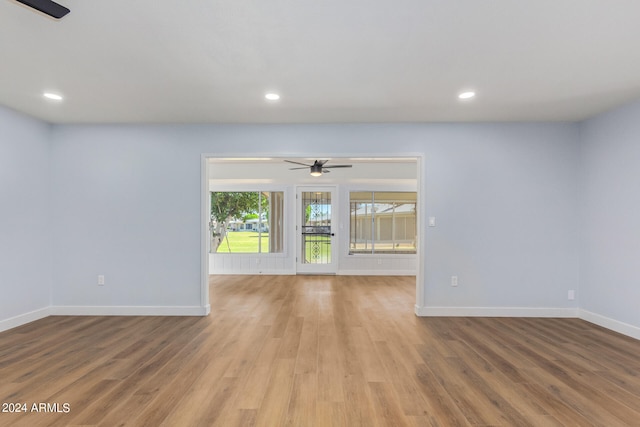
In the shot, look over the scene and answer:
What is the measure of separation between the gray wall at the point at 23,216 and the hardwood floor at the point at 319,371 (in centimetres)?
36

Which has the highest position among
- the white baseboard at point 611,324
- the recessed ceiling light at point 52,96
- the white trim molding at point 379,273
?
the recessed ceiling light at point 52,96

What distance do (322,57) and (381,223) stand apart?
530 cm

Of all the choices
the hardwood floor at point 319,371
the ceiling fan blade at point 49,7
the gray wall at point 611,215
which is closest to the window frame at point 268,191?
the hardwood floor at point 319,371

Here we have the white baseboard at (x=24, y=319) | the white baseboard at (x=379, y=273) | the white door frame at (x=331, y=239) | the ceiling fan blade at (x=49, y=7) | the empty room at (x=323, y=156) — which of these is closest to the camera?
the ceiling fan blade at (x=49, y=7)

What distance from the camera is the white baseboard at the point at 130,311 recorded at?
405 cm

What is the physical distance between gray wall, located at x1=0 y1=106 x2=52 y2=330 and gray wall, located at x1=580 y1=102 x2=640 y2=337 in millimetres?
6786

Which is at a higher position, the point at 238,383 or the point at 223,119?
the point at 223,119

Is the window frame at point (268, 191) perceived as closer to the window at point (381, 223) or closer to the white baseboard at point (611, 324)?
the window at point (381, 223)

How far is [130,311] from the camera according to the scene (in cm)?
405

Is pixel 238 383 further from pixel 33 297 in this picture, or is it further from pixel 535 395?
pixel 33 297

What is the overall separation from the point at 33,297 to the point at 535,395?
5.26m

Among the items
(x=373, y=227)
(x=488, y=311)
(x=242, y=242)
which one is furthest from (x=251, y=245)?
(x=488, y=311)

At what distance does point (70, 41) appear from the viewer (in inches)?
87.6

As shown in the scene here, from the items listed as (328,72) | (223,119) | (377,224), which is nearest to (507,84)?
(328,72)
